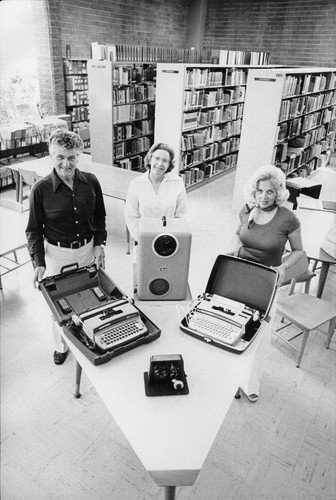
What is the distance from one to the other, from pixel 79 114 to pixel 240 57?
12.3 feet

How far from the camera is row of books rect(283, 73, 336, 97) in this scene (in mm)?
5598

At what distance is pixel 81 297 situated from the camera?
75.2 inches

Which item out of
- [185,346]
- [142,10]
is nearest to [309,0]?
[142,10]

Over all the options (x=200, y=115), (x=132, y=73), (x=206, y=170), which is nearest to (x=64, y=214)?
(x=200, y=115)

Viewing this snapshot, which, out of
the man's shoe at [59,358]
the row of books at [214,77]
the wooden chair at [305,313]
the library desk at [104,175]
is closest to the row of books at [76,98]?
the library desk at [104,175]

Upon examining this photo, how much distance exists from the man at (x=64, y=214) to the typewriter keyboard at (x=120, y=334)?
2.30 feet

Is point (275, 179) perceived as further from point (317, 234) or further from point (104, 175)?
point (104, 175)

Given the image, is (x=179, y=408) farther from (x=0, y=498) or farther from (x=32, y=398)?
(x=32, y=398)

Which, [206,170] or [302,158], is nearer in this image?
[206,170]

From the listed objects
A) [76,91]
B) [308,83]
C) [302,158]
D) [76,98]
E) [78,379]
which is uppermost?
[308,83]

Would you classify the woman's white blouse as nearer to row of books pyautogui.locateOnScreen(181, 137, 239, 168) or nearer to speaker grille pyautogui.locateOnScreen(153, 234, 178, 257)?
speaker grille pyautogui.locateOnScreen(153, 234, 178, 257)

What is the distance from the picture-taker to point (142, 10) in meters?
8.71

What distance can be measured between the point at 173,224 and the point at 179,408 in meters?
0.85

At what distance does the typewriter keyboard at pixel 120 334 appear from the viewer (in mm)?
1596
